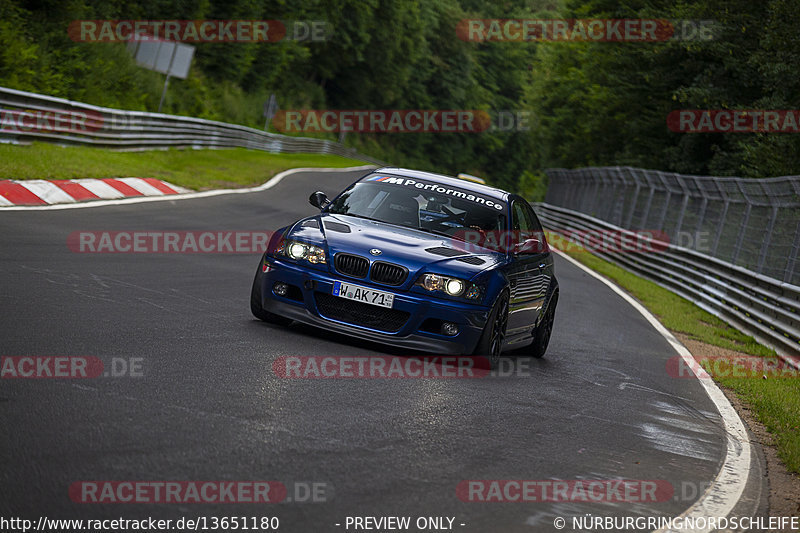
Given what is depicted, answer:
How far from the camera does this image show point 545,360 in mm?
10055

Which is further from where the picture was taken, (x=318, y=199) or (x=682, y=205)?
(x=682, y=205)

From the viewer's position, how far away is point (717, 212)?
68.7 feet

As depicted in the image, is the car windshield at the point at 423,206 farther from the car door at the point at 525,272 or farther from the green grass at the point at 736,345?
the green grass at the point at 736,345

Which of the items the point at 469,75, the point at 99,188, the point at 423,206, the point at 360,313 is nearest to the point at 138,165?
the point at 99,188

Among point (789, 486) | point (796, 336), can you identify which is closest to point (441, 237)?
point (789, 486)

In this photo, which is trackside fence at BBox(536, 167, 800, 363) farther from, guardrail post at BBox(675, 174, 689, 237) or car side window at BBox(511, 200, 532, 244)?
car side window at BBox(511, 200, 532, 244)

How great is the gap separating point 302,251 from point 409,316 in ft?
3.34

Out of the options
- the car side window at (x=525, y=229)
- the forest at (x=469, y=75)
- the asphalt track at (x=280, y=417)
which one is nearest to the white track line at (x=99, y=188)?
the asphalt track at (x=280, y=417)

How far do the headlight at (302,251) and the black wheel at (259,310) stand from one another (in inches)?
9.5

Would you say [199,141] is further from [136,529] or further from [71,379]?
[136,529]

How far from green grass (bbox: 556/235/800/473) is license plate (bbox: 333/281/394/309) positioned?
2977 millimetres

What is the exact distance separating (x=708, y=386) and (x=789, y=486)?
3885mm

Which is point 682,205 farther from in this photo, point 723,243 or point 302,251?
point 302,251

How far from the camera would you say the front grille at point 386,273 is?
26.3 feet
